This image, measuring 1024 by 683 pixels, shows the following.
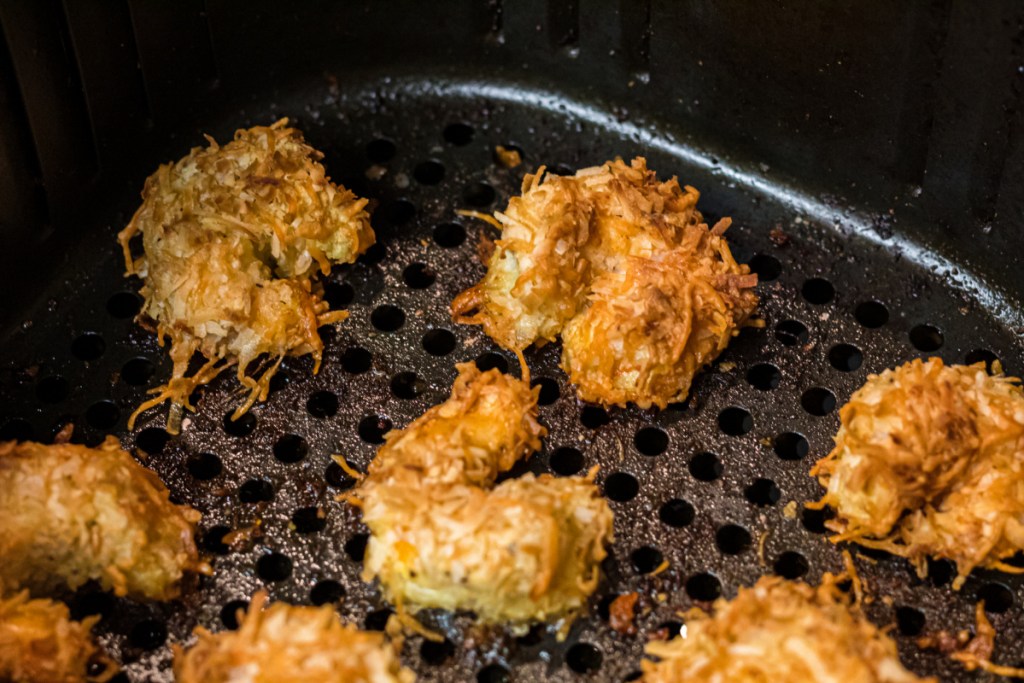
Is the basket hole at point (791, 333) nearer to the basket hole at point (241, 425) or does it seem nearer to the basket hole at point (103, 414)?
the basket hole at point (241, 425)

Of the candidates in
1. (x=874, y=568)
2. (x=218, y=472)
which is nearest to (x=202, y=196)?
(x=218, y=472)

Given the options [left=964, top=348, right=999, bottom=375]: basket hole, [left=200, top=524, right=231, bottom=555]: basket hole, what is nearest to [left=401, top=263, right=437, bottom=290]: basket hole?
[left=200, top=524, right=231, bottom=555]: basket hole

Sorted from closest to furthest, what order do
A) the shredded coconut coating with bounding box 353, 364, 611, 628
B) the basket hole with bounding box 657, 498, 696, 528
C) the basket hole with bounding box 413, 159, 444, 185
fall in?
the shredded coconut coating with bounding box 353, 364, 611, 628 < the basket hole with bounding box 657, 498, 696, 528 < the basket hole with bounding box 413, 159, 444, 185

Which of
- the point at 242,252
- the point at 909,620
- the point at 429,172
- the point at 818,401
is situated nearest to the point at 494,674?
the point at 909,620

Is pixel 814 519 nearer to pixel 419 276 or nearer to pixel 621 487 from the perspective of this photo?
pixel 621 487

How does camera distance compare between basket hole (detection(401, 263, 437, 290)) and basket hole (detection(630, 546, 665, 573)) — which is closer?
basket hole (detection(630, 546, 665, 573))

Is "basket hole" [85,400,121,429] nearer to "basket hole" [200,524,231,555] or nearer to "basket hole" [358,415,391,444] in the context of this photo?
"basket hole" [200,524,231,555]

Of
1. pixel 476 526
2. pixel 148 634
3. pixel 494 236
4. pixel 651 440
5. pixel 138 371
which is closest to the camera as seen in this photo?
pixel 476 526
